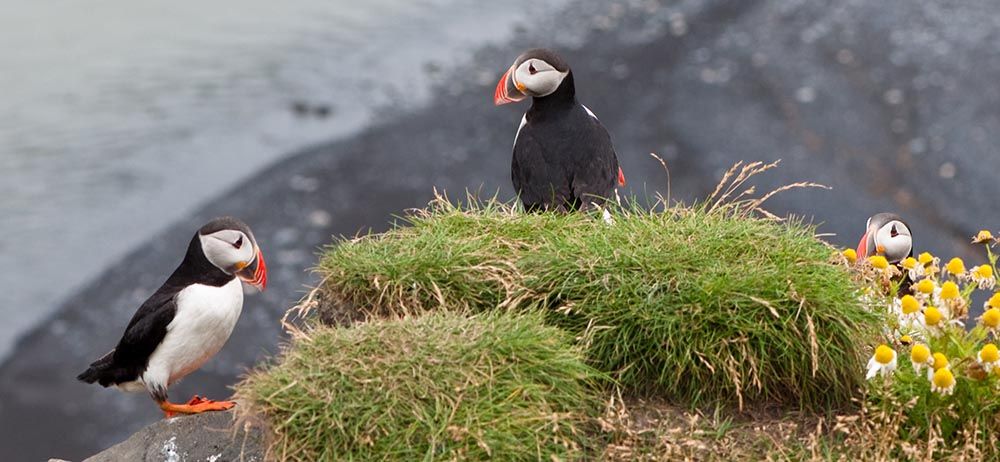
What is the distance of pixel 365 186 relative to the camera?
11.1 meters

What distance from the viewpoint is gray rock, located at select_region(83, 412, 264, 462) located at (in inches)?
146

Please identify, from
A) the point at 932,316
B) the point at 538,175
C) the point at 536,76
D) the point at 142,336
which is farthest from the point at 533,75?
the point at 932,316

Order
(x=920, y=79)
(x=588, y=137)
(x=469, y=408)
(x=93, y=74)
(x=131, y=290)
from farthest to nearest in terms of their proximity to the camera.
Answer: (x=93, y=74) < (x=920, y=79) < (x=131, y=290) < (x=588, y=137) < (x=469, y=408)

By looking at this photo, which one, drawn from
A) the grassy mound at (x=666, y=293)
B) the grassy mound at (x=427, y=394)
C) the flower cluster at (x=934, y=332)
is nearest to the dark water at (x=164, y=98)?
the grassy mound at (x=666, y=293)

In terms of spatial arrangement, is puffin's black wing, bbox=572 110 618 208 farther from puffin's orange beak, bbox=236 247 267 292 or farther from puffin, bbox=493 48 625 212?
puffin's orange beak, bbox=236 247 267 292

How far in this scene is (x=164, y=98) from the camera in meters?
13.4

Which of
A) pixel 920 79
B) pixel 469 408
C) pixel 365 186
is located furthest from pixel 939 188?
pixel 469 408

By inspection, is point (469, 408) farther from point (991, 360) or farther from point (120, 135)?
point (120, 135)

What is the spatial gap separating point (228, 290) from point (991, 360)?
242cm

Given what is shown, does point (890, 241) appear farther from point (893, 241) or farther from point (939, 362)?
point (939, 362)

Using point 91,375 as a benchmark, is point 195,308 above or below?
above

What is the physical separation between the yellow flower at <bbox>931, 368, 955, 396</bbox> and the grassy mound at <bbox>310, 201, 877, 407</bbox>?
0.28 metres

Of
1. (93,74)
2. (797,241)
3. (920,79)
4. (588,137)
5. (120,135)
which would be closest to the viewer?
(797,241)

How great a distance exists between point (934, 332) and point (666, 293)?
0.83 meters
